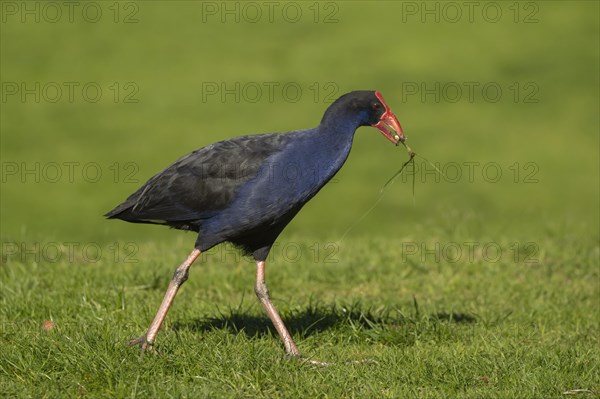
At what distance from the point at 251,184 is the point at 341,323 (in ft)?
4.33

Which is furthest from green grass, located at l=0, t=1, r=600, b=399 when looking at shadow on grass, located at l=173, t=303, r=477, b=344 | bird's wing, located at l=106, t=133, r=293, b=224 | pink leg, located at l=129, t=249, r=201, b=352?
bird's wing, located at l=106, t=133, r=293, b=224

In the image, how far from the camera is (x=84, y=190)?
1376 cm

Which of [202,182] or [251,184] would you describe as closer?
[251,184]

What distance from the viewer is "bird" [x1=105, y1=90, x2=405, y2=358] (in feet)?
21.1

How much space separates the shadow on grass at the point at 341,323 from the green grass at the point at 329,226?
0.08 feet

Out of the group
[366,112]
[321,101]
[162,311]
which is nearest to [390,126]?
[366,112]

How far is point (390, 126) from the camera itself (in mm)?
6805

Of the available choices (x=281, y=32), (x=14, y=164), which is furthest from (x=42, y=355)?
(x=281, y=32)

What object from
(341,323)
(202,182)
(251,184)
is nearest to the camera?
(251,184)

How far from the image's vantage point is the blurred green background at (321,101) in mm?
13141

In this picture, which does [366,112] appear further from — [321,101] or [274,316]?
[321,101]

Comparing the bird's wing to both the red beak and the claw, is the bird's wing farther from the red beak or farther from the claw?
the claw

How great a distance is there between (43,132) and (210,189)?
9507 mm

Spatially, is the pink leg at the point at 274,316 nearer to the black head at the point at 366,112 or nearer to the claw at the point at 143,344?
the claw at the point at 143,344
